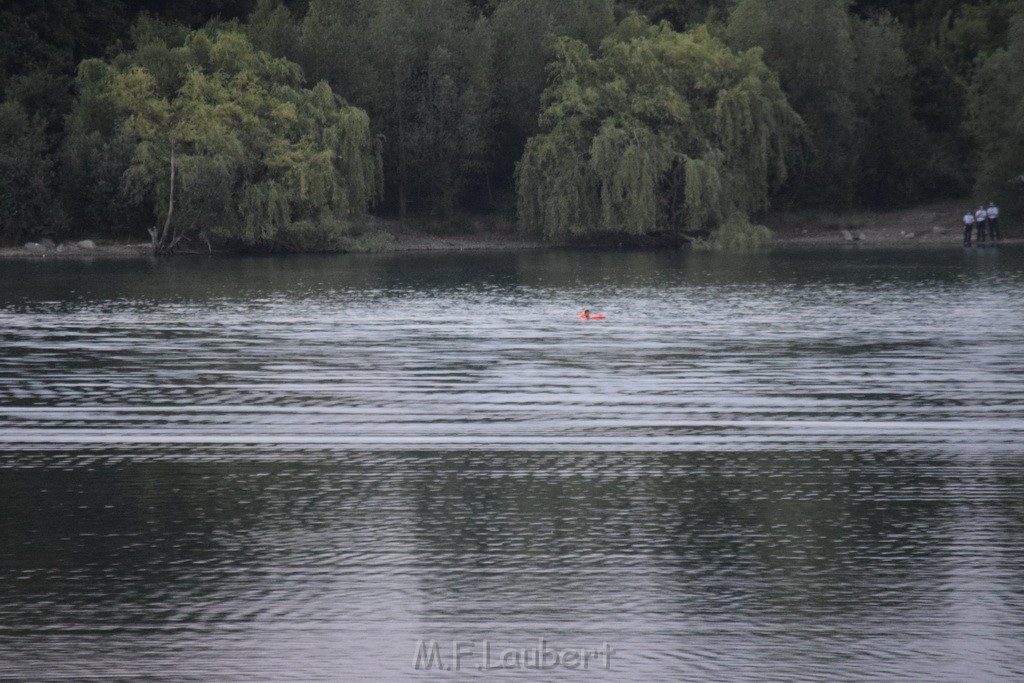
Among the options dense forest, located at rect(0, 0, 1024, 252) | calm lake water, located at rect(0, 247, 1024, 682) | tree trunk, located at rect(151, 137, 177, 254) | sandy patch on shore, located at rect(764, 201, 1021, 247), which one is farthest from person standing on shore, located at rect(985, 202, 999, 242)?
calm lake water, located at rect(0, 247, 1024, 682)

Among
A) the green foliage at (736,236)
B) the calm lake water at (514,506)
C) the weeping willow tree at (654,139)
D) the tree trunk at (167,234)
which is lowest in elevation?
the calm lake water at (514,506)

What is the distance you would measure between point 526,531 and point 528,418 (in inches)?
199

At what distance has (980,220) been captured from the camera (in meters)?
59.9

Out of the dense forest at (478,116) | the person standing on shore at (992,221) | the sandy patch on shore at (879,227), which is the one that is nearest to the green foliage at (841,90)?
the dense forest at (478,116)

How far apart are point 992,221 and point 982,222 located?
790mm

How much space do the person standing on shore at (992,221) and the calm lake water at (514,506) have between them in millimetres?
36896

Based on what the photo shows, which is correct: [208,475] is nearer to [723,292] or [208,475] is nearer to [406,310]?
[406,310]

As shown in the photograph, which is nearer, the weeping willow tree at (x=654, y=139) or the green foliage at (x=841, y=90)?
the weeping willow tree at (x=654, y=139)

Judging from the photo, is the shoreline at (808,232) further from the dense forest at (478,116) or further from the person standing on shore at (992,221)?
the dense forest at (478,116)

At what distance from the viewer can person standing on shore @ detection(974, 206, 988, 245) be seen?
196 ft

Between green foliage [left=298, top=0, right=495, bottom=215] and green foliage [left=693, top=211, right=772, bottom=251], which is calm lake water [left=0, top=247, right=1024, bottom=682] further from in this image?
green foliage [left=298, top=0, right=495, bottom=215]

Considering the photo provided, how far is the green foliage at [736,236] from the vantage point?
59.0 meters

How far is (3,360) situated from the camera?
2142 cm

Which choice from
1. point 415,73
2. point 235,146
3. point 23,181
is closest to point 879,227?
point 415,73
